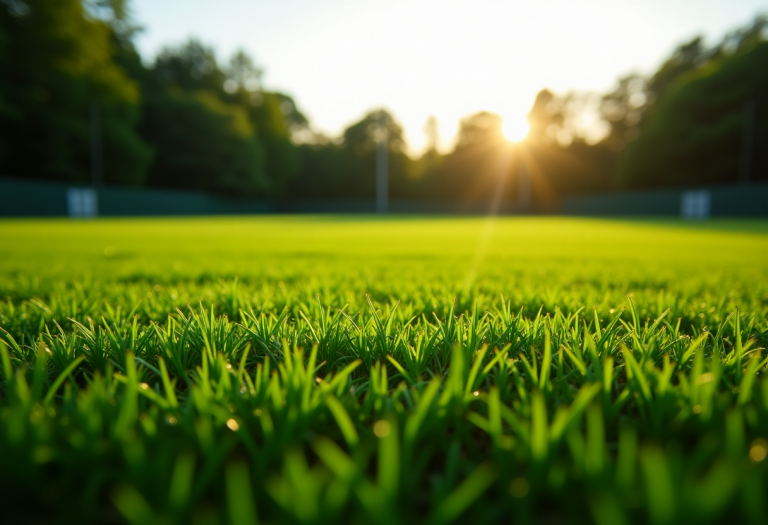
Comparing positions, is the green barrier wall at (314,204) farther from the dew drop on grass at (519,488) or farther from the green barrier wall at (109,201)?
the dew drop on grass at (519,488)

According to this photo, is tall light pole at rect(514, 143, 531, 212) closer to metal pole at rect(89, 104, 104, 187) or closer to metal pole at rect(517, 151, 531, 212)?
metal pole at rect(517, 151, 531, 212)

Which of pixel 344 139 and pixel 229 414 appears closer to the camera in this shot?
pixel 229 414

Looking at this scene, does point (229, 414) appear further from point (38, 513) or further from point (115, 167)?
point (115, 167)

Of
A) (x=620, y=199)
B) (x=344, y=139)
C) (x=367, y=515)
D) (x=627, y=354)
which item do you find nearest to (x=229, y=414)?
(x=367, y=515)

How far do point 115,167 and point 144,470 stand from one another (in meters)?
38.6

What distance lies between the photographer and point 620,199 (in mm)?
32469

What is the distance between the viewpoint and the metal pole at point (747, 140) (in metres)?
29.2

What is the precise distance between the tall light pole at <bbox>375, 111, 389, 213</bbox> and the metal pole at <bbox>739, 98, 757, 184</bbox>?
27.9 meters

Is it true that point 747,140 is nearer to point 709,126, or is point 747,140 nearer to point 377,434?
point 709,126

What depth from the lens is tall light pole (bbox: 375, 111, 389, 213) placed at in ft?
140

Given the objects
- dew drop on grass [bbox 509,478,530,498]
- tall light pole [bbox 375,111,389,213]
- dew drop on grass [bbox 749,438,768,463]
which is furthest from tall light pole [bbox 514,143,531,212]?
dew drop on grass [bbox 509,478,530,498]

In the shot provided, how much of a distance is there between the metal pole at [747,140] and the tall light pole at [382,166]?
1099 inches

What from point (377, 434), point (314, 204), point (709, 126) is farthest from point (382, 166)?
point (377, 434)

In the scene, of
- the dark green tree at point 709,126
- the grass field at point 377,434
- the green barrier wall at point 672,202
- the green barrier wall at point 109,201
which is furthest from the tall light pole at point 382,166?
the grass field at point 377,434
